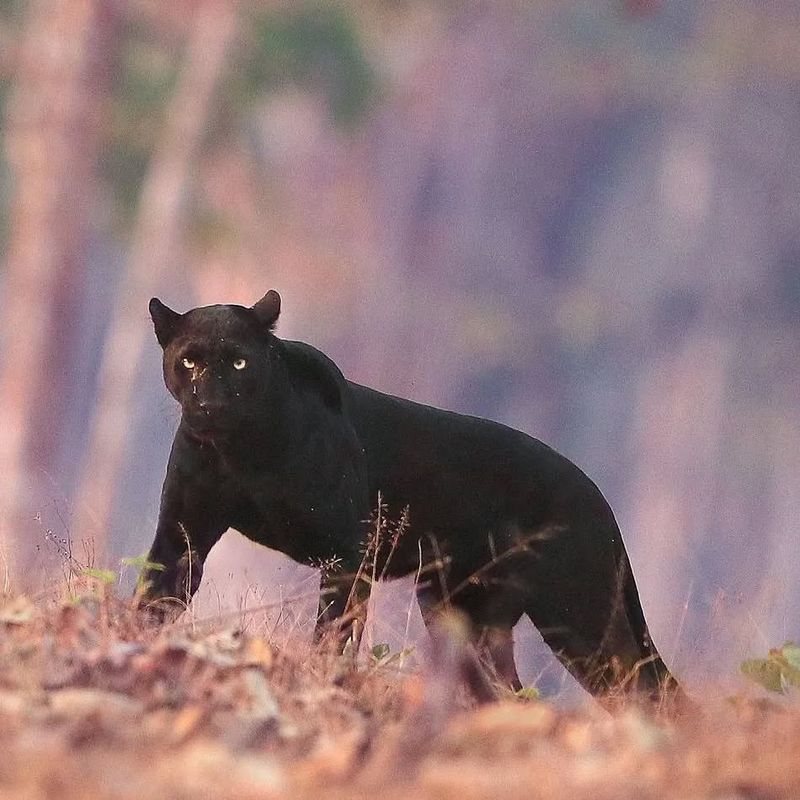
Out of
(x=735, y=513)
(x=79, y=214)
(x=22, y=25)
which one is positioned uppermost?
(x=22, y=25)

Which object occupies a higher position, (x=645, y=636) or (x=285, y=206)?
(x=285, y=206)

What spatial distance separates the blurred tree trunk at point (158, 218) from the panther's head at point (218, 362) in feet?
40.2

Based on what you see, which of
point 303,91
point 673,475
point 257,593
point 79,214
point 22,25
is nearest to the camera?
point 257,593

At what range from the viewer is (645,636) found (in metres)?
5.12

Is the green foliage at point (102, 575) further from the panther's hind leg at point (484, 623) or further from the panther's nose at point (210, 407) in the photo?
the panther's hind leg at point (484, 623)

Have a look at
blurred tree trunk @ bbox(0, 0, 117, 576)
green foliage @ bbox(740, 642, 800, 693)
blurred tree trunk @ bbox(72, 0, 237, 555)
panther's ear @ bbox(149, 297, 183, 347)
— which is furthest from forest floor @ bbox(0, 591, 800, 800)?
blurred tree trunk @ bbox(72, 0, 237, 555)

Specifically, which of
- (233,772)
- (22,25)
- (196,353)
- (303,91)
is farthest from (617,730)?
(303,91)

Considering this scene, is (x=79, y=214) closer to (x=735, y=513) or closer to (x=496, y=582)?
(x=496, y=582)

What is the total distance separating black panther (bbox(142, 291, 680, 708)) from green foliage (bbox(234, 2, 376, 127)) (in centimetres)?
1319

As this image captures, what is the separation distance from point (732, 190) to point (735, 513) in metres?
5.17

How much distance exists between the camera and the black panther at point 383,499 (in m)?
4.51

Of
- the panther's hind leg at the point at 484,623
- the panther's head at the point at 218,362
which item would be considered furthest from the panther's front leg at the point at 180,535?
the panther's hind leg at the point at 484,623

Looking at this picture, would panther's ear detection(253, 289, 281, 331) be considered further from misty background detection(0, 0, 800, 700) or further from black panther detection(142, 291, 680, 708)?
misty background detection(0, 0, 800, 700)

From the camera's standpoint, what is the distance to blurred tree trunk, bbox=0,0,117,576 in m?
13.9
